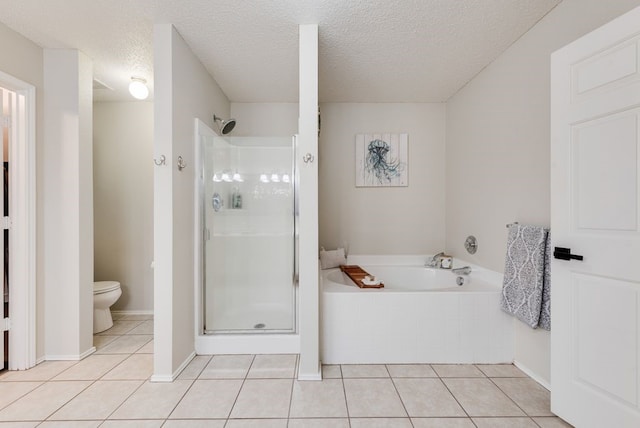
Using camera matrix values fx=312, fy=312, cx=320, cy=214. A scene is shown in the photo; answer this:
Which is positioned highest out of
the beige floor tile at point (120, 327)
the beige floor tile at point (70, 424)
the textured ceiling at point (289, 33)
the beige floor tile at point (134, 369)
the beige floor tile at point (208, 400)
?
the textured ceiling at point (289, 33)

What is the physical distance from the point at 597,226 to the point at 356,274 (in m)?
1.84

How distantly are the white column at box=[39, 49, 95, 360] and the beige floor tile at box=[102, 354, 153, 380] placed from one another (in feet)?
1.28

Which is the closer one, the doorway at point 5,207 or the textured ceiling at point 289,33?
the textured ceiling at point 289,33

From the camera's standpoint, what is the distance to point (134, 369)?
2.21 meters

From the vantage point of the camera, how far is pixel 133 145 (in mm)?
3396

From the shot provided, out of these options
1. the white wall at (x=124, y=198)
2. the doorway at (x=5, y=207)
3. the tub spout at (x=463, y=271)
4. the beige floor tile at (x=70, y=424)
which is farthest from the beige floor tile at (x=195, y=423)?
the tub spout at (x=463, y=271)

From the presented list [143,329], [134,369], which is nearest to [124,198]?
[143,329]

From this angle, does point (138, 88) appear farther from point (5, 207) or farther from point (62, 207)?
point (5, 207)

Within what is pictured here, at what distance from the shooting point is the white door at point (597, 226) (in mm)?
1322

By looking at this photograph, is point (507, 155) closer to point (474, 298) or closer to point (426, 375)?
point (474, 298)

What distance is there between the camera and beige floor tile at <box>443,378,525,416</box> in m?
1.74

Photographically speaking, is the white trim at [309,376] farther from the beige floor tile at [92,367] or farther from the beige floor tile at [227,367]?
the beige floor tile at [92,367]

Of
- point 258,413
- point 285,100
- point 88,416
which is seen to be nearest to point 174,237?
point 88,416

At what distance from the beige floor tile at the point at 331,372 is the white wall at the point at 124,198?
225cm
